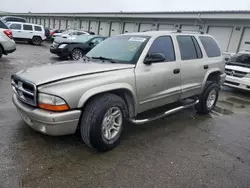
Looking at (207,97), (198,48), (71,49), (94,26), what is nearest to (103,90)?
(198,48)

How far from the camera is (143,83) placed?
137 inches

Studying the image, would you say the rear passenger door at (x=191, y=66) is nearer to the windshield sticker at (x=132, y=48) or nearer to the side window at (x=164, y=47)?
the side window at (x=164, y=47)

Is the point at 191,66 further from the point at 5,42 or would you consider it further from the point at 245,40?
the point at 245,40

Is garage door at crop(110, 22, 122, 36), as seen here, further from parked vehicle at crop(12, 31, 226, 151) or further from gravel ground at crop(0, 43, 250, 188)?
gravel ground at crop(0, 43, 250, 188)

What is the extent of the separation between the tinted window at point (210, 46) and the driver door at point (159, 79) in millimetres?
1249

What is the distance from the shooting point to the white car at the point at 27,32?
18.1 metres

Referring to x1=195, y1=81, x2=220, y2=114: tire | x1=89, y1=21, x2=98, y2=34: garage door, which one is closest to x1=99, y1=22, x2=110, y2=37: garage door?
x1=89, y1=21, x2=98, y2=34: garage door

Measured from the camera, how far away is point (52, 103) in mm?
2670

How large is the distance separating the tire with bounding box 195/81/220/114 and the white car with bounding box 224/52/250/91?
2.73 meters

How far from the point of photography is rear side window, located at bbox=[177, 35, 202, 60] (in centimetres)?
430

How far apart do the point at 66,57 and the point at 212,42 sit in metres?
8.70

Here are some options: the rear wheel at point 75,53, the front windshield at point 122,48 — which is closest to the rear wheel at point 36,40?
the rear wheel at point 75,53

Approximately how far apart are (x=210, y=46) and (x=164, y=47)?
5.77 feet

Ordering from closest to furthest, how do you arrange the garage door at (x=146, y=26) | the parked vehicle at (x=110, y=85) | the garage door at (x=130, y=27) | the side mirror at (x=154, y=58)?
the parked vehicle at (x=110, y=85) → the side mirror at (x=154, y=58) → the garage door at (x=146, y=26) → the garage door at (x=130, y=27)
